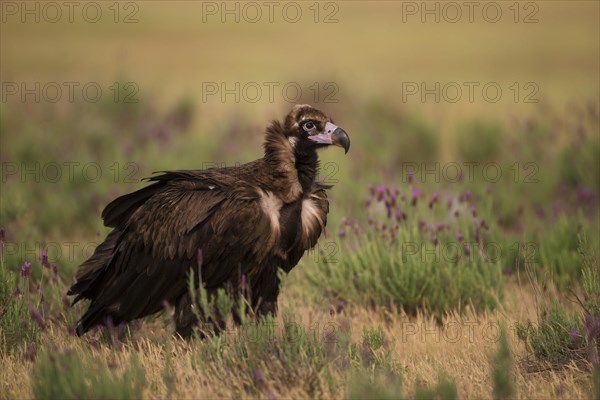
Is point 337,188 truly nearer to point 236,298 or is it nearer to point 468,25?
point 236,298

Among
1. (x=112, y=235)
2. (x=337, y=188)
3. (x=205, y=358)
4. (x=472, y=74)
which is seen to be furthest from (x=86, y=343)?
(x=472, y=74)

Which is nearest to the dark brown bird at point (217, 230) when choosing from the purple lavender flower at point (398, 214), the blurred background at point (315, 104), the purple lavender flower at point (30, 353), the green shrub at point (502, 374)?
the purple lavender flower at point (30, 353)

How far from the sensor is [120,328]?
6.08 m

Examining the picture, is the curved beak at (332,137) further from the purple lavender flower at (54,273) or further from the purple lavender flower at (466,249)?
the purple lavender flower at (54,273)

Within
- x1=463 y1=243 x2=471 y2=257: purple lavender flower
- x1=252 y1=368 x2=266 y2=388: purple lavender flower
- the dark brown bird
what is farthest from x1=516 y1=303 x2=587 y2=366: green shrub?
x1=252 y1=368 x2=266 y2=388: purple lavender flower

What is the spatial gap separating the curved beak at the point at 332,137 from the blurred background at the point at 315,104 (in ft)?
6.89

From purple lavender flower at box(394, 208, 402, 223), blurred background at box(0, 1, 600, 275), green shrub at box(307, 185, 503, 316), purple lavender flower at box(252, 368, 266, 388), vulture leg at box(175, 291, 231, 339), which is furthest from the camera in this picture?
blurred background at box(0, 1, 600, 275)

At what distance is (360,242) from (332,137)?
6.78ft

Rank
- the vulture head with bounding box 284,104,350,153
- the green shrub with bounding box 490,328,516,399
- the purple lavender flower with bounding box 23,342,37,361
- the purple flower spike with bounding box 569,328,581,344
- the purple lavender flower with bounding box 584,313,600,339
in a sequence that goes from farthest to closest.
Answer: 1. the vulture head with bounding box 284,104,350,153
2. the purple flower spike with bounding box 569,328,581,344
3. the purple lavender flower with bounding box 23,342,37,361
4. the purple lavender flower with bounding box 584,313,600,339
5. the green shrub with bounding box 490,328,516,399

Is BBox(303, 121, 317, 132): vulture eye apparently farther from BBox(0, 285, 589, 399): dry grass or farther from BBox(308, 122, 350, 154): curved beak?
BBox(0, 285, 589, 399): dry grass

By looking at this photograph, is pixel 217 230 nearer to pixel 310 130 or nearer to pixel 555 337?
pixel 310 130

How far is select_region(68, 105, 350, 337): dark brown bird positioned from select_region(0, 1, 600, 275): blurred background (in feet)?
3.50

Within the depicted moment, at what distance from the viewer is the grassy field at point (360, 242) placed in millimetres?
4809

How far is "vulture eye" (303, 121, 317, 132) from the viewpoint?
5.79m
